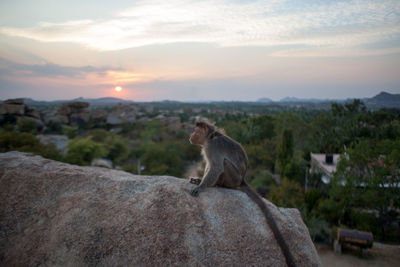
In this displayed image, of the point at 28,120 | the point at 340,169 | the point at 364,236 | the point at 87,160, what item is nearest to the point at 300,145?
the point at 340,169

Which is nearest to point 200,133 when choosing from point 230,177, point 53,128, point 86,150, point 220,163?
point 220,163

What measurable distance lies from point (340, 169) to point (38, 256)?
1991cm

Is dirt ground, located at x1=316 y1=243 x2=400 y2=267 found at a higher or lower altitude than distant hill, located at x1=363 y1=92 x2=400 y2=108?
lower

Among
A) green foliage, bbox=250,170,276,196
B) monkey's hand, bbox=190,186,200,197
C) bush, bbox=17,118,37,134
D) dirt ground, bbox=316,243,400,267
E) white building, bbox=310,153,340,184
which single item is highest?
monkey's hand, bbox=190,186,200,197

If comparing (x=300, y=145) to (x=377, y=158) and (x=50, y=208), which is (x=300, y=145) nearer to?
(x=377, y=158)

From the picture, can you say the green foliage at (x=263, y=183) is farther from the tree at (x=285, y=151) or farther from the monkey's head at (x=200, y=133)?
the monkey's head at (x=200, y=133)

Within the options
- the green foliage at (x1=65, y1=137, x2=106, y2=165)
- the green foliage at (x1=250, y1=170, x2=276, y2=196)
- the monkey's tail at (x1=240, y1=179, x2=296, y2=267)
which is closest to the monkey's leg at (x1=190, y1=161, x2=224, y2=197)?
the monkey's tail at (x1=240, y1=179, x2=296, y2=267)

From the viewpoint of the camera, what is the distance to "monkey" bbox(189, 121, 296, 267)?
520 cm

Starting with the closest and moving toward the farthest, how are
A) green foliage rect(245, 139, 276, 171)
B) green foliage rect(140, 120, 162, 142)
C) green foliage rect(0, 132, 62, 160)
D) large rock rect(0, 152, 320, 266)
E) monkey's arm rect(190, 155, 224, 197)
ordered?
large rock rect(0, 152, 320, 266), monkey's arm rect(190, 155, 224, 197), green foliage rect(0, 132, 62, 160), green foliage rect(245, 139, 276, 171), green foliage rect(140, 120, 162, 142)

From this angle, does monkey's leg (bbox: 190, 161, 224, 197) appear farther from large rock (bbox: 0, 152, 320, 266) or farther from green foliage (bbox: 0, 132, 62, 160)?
green foliage (bbox: 0, 132, 62, 160)

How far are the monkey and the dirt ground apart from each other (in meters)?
13.6

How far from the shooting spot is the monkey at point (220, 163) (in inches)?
205

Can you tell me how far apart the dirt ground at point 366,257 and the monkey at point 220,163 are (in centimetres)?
1358

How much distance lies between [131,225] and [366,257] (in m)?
17.0
